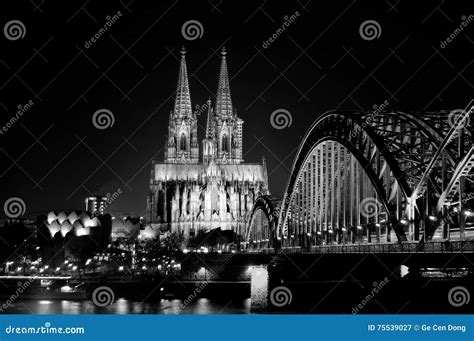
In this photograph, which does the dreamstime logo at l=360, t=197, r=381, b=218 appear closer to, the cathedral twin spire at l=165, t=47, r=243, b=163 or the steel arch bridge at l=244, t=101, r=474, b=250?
the steel arch bridge at l=244, t=101, r=474, b=250

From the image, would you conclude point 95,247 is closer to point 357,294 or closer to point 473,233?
point 357,294

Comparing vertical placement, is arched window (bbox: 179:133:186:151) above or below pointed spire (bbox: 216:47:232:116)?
below
